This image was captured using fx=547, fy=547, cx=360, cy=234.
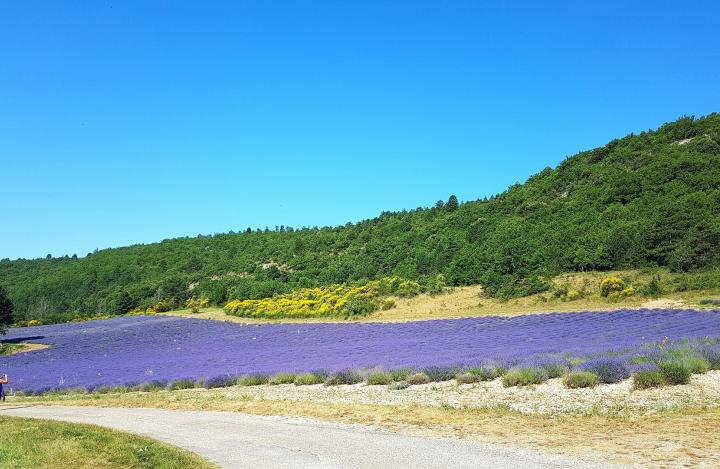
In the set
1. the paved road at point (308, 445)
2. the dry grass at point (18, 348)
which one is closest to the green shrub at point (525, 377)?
the paved road at point (308, 445)

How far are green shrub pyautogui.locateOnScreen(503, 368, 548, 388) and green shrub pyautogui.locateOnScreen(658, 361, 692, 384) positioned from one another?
11.2 ft

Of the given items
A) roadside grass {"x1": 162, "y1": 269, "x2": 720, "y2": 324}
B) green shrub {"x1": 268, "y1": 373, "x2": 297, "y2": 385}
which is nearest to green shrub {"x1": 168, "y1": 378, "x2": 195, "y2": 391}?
green shrub {"x1": 268, "y1": 373, "x2": 297, "y2": 385}

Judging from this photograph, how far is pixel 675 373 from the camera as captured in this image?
1435 centimetres

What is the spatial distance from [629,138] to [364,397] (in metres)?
74.7

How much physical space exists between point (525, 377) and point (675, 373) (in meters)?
4.10

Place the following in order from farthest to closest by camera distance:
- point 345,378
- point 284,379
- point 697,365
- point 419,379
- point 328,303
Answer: point 328,303 < point 284,379 < point 345,378 < point 419,379 < point 697,365

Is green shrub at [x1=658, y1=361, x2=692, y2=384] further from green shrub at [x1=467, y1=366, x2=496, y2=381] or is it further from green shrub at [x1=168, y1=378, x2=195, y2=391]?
green shrub at [x1=168, y1=378, x2=195, y2=391]

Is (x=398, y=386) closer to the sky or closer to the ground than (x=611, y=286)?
closer to the ground

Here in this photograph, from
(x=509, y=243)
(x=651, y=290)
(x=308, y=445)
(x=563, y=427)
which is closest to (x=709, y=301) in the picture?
(x=651, y=290)

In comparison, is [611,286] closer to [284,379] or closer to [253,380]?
[284,379]

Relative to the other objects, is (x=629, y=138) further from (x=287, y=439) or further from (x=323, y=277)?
(x=287, y=439)

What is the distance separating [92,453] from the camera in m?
10.4

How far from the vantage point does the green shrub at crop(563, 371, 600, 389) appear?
15453 millimetres

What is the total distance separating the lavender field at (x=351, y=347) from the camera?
2214 cm
